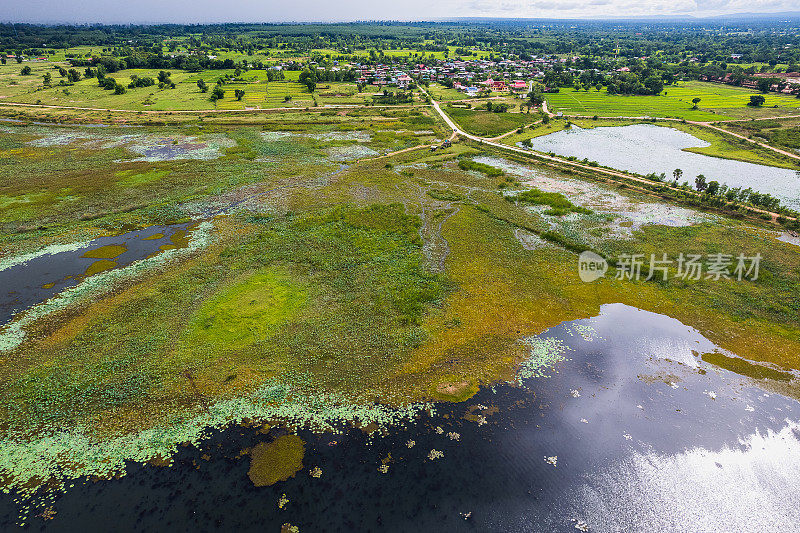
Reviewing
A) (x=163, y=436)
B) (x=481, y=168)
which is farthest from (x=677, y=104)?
(x=163, y=436)

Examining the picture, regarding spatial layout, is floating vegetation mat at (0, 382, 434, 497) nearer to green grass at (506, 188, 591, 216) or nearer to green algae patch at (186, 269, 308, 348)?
green algae patch at (186, 269, 308, 348)

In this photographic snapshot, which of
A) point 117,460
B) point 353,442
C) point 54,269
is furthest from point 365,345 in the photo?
point 54,269

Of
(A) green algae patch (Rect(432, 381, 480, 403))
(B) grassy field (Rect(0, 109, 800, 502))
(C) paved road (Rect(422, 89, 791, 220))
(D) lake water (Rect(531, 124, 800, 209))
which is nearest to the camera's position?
(B) grassy field (Rect(0, 109, 800, 502))

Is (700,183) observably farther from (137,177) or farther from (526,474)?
(137,177)

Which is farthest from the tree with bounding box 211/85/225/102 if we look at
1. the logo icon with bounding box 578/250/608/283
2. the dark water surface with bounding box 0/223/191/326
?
the logo icon with bounding box 578/250/608/283

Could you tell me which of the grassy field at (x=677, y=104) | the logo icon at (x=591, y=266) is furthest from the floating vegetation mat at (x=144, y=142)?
the grassy field at (x=677, y=104)

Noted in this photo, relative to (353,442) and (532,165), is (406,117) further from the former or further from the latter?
(353,442)

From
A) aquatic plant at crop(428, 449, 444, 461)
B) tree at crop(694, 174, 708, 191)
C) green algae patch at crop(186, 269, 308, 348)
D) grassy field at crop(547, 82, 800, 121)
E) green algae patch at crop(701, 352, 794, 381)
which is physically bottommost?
aquatic plant at crop(428, 449, 444, 461)
